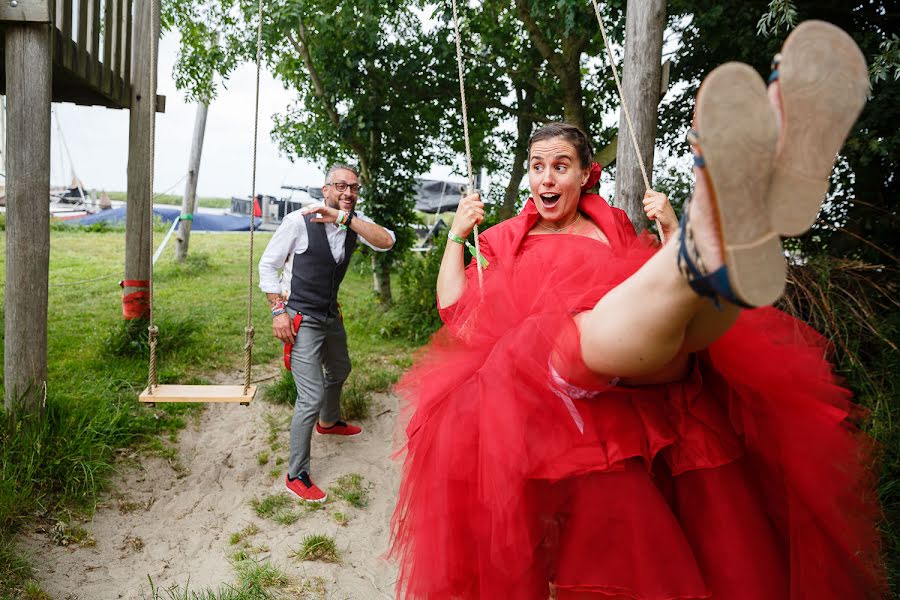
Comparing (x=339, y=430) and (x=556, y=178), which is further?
(x=339, y=430)

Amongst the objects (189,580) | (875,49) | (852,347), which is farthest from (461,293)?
(875,49)

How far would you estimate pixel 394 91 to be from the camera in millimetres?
6809

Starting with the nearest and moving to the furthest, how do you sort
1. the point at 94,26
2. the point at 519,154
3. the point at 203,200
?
the point at 94,26 < the point at 519,154 < the point at 203,200

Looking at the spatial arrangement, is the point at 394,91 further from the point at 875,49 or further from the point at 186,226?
the point at 186,226

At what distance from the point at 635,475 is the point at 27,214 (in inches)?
138

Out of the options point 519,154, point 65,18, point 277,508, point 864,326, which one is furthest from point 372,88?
point 864,326

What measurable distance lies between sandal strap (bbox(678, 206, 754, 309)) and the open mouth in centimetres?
114

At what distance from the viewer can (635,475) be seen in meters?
1.54

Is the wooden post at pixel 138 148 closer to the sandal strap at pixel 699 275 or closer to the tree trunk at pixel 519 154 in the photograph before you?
the tree trunk at pixel 519 154

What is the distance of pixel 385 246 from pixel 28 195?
1.98 m

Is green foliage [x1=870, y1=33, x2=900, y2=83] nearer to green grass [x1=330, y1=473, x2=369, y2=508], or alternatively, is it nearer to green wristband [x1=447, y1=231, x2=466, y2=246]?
green wristband [x1=447, y1=231, x2=466, y2=246]

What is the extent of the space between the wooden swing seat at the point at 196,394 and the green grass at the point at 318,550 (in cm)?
80

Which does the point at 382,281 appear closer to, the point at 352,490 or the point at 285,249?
the point at 285,249

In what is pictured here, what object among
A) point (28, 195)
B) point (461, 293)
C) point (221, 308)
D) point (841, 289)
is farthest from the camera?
point (221, 308)
